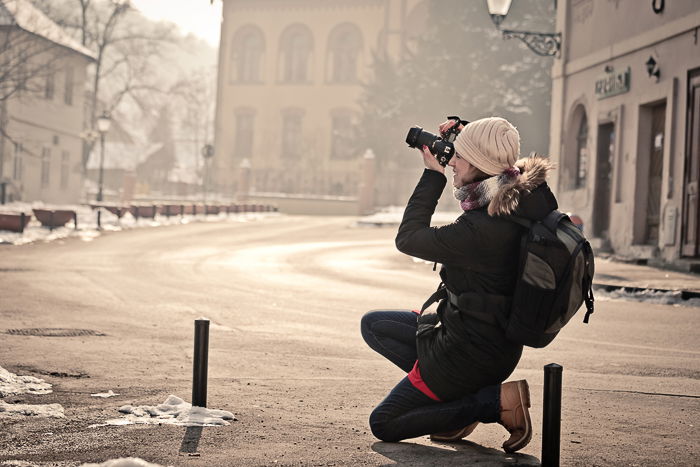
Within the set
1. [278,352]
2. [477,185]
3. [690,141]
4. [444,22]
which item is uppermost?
[444,22]

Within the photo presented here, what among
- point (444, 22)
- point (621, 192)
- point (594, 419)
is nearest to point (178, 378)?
point (594, 419)

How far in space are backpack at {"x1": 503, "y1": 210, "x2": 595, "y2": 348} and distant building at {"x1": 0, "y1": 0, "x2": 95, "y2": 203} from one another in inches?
1298

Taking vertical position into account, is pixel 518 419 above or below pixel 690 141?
below

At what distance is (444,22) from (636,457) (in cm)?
4483

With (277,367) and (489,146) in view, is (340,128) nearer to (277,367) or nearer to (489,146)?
(277,367)

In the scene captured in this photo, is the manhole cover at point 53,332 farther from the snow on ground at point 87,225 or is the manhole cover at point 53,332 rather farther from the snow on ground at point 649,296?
the snow on ground at point 87,225

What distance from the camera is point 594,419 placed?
6047 mm

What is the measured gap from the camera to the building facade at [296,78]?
64.4 metres

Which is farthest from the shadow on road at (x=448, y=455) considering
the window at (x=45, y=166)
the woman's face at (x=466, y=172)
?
the window at (x=45, y=166)

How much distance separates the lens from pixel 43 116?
145 ft

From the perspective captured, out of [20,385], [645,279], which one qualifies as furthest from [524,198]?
[645,279]

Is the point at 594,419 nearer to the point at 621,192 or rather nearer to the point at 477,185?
the point at 477,185

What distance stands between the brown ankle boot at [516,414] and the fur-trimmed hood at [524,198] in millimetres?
826

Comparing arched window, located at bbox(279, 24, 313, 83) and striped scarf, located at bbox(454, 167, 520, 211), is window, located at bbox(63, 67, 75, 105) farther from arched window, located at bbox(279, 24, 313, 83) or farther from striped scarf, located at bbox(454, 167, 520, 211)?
striped scarf, located at bbox(454, 167, 520, 211)
